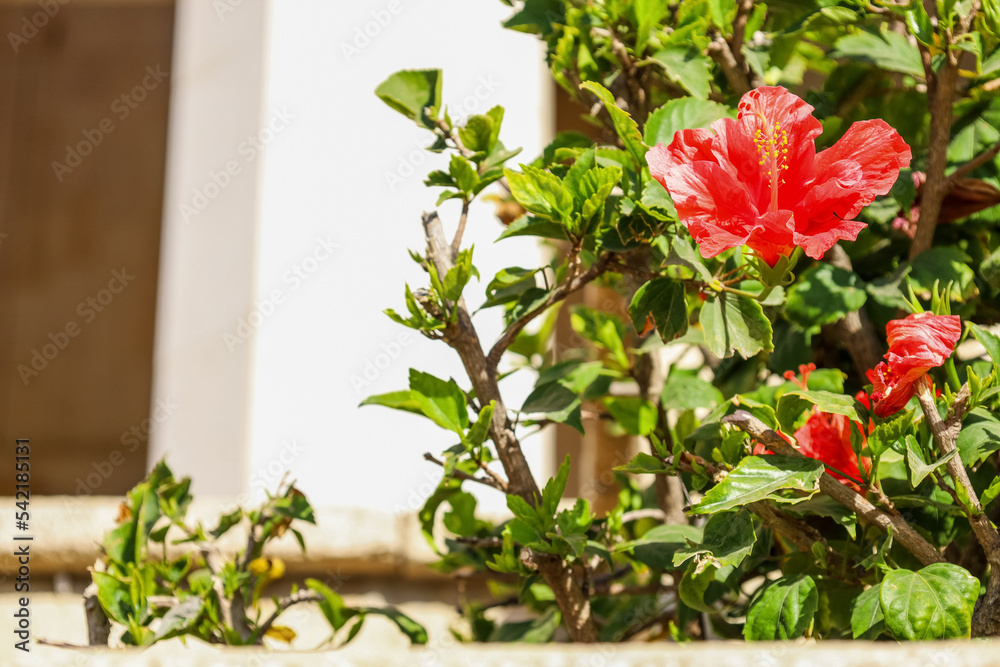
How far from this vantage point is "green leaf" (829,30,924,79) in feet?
2.29

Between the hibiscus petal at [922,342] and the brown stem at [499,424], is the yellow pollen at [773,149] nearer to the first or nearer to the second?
the hibiscus petal at [922,342]

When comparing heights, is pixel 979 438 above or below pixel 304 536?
above

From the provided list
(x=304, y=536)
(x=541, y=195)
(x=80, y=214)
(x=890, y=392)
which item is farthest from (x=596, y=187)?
(x=80, y=214)

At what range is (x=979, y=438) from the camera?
53 cm

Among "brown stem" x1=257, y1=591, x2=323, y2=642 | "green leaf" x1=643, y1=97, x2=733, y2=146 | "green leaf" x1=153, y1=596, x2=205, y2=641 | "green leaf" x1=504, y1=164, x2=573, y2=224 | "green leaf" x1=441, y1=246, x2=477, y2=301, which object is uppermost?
"green leaf" x1=643, y1=97, x2=733, y2=146

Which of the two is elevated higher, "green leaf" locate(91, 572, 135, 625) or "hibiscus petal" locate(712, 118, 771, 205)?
"hibiscus petal" locate(712, 118, 771, 205)

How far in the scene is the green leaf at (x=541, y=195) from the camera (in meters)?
0.59

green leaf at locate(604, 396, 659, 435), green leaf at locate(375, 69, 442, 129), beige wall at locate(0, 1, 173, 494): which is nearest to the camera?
green leaf at locate(375, 69, 442, 129)

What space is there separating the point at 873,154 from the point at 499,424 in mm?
330

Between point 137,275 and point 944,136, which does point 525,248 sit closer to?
point 944,136

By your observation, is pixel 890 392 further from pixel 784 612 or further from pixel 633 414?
pixel 633 414

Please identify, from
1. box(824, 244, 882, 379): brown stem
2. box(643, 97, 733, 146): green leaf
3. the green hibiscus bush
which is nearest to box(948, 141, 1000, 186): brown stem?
the green hibiscus bush

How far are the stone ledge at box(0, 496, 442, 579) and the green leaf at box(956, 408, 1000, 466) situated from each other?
2.81 ft

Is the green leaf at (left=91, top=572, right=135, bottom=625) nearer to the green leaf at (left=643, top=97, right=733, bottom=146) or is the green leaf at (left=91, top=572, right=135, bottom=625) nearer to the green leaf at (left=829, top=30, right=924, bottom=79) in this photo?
the green leaf at (left=643, top=97, right=733, bottom=146)
